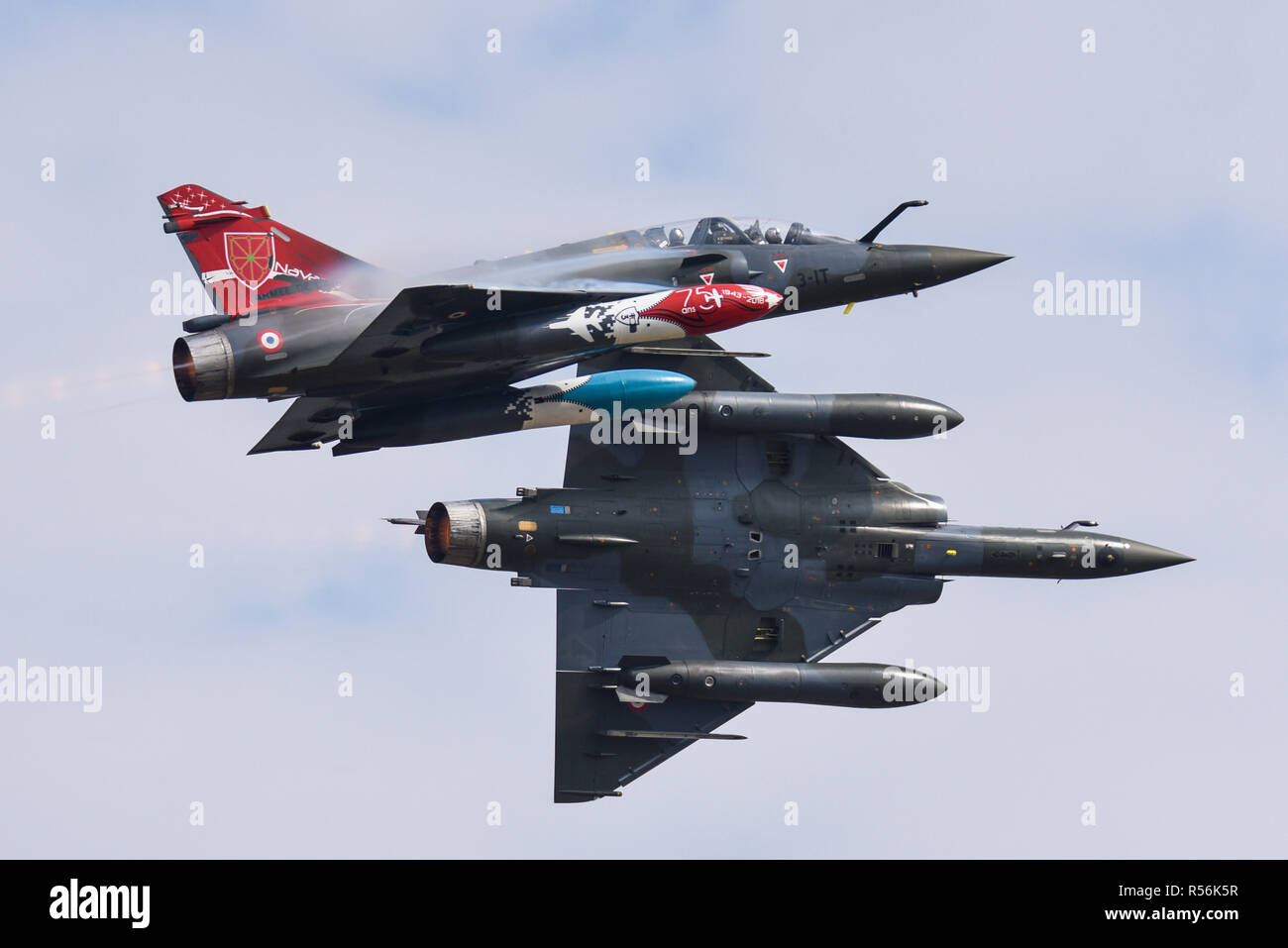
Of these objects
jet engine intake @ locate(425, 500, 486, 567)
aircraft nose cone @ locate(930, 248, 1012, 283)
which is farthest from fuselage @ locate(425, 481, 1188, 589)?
aircraft nose cone @ locate(930, 248, 1012, 283)

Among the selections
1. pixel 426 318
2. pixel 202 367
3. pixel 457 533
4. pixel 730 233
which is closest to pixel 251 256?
pixel 202 367

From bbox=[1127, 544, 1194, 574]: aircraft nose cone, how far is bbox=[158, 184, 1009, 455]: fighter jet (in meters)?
7.03

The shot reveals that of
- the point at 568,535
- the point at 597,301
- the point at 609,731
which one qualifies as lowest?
the point at 609,731

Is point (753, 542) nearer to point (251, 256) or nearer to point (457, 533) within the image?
point (457, 533)

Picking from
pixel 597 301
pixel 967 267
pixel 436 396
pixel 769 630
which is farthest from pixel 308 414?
pixel 967 267

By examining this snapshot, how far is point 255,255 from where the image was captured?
132ft

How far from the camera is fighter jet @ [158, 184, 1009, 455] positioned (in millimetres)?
38969

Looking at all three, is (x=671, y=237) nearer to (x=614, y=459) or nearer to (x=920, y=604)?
(x=614, y=459)

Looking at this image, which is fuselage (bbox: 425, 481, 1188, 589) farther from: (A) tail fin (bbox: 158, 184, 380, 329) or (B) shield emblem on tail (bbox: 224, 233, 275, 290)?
(B) shield emblem on tail (bbox: 224, 233, 275, 290)

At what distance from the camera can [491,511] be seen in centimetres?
4100

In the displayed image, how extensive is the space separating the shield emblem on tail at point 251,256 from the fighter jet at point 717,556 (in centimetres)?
425

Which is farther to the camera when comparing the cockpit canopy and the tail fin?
the cockpit canopy

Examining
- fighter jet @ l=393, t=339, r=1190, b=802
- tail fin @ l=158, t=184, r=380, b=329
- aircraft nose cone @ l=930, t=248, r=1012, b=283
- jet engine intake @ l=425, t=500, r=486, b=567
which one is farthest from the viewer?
aircraft nose cone @ l=930, t=248, r=1012, b=283

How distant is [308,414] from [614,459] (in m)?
4.76
